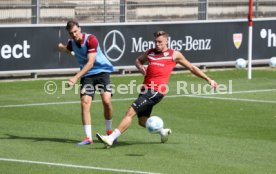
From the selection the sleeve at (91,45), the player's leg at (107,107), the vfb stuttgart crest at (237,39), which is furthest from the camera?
the vfb stuttgart crest at (237,39)

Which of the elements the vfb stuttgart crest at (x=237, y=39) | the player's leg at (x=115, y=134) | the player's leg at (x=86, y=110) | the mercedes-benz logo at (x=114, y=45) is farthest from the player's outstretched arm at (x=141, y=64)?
the vfb stuttgart crest at (x=237, y=39)

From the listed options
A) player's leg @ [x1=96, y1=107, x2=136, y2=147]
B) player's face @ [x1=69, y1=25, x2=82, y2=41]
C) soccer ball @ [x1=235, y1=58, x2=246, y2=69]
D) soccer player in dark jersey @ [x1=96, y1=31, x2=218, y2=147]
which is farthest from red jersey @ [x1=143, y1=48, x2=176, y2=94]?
soccer ball @ [x1=235, y1=58, x2=246, y2=69]

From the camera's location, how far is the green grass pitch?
44.3 feet

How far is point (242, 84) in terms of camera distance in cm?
2511

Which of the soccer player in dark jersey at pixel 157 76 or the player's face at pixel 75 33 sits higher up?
the player's face at pixel 75 33

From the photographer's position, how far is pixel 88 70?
15.5m

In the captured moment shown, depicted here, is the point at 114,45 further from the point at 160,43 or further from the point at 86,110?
the point at 160,43

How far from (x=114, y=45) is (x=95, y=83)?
1116 cm

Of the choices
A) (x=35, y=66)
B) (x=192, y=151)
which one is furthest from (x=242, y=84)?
(x=192, y=151)

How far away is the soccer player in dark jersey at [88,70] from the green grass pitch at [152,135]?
54 centimetres

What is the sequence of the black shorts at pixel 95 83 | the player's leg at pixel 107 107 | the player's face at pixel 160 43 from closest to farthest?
the player's face at pixel 160 43, the black shorts at pixel 95 83, the player's leg at pixel 107 107

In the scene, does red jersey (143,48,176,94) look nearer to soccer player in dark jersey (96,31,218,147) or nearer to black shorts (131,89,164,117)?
soccer player in dark jersey (96,31,218,147)

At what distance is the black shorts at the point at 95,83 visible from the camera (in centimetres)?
1566

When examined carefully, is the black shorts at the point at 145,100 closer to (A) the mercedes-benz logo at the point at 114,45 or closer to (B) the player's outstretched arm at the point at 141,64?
(B) the player's outstretched arm at the point at 141,64
